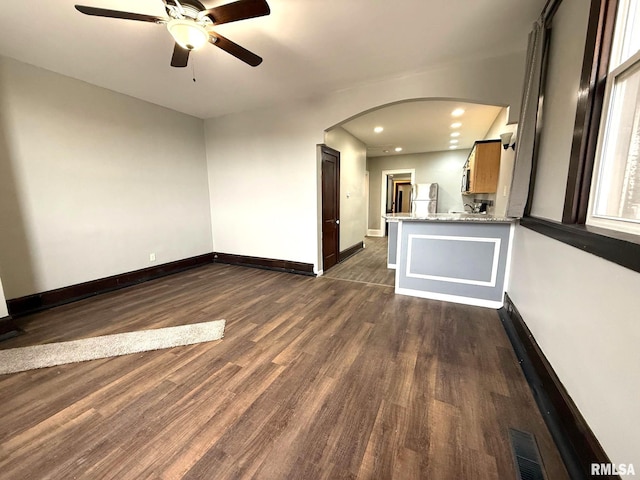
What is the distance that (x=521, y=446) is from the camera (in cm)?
132

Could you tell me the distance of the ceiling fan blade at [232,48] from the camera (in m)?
2.00

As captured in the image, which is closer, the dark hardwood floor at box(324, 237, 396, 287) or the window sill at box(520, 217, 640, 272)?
the window sill at box(520, 217, 640, 272)

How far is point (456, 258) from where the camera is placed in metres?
3.14

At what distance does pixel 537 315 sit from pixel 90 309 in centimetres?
475

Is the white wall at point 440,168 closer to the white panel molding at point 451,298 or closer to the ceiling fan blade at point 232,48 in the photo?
the white panel molding at point 451,298

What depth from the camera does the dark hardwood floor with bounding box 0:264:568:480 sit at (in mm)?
1251

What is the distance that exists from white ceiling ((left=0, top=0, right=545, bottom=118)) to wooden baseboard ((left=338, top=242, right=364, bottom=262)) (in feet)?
10.5

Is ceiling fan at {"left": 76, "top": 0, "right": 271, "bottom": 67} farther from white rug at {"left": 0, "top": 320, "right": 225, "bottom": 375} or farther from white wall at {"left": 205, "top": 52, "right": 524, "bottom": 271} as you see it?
white rug at {"left": 0, "top": 320, "right": 225, "bottom": 375}

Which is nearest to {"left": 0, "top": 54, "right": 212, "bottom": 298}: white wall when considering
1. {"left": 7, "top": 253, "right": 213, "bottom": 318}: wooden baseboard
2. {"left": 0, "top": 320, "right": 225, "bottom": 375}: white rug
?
{"left": 7, "top": 253, "right": 213, "bottom": 318}: wooden baseboard

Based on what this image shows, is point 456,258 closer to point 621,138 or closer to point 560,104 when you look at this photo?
point 560,104

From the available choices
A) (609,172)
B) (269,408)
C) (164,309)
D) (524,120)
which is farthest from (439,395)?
(164,309)

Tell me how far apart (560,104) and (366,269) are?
3451mm

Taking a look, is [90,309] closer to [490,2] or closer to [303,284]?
[303,284]

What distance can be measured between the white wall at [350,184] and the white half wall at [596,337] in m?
3.74
